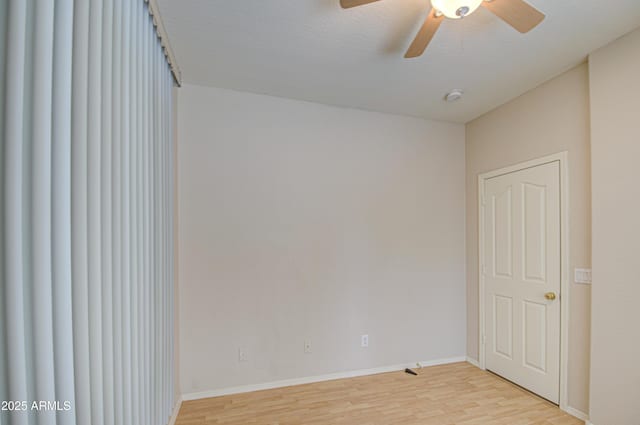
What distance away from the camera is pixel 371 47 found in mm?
2145

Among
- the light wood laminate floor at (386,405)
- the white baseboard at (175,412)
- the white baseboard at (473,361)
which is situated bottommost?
the white baseboard at (473,361)

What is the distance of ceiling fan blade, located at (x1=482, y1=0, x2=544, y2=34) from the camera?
55.9 inches

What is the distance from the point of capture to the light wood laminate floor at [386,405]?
2309 millimetres

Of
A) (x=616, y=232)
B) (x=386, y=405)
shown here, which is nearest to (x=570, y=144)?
(x=616, y=232)

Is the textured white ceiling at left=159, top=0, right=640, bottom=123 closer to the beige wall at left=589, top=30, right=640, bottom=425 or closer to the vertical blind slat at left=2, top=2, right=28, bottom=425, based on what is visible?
the beige wall at left=589, top=30, right=640, bottom=425

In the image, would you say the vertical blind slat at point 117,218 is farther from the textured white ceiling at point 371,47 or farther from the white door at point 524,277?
the white door at point 524,277

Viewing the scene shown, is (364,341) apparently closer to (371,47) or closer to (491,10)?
(371,47)

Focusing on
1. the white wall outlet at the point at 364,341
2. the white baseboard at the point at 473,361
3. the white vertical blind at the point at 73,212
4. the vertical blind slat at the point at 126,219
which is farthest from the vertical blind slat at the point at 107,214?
the white baseboard at the point at 473,361

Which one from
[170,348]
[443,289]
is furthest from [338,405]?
[443,289]

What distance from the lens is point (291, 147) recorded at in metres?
2.96

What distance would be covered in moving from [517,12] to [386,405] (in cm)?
297

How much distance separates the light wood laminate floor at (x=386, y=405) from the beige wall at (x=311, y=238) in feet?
0.61

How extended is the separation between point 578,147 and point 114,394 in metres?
3.55

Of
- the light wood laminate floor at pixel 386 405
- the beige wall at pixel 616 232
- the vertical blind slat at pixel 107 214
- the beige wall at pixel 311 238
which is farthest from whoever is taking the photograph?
the beige wall at pixel 311 238
